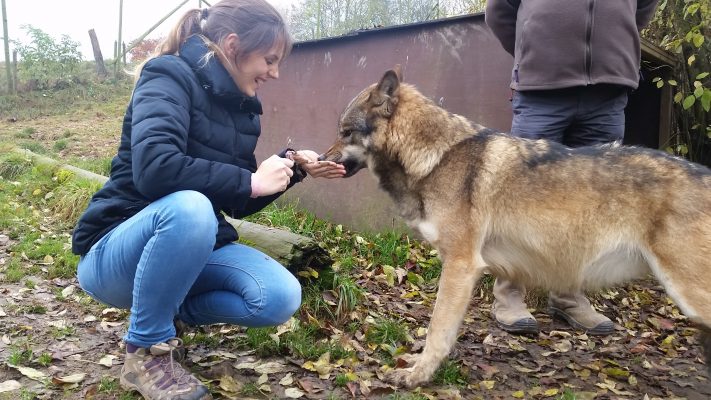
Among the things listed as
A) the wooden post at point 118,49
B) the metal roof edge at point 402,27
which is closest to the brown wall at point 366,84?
the metal roof edge at point 402,27

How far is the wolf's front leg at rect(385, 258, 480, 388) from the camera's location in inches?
116

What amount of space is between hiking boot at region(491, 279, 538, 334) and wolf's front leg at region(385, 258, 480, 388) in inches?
37.2

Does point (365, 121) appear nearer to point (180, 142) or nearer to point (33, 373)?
point (180, 142)

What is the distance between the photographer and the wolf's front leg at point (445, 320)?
2.95m

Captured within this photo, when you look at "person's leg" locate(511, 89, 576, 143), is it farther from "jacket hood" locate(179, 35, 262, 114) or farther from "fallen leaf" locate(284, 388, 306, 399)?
"fallen leaf" locate(284, 388, 306, 399)

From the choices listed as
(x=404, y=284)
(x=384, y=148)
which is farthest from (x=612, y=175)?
(x=404, y=284)

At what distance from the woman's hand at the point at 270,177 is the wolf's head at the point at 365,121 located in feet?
2.26

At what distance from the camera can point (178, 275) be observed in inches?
94.7

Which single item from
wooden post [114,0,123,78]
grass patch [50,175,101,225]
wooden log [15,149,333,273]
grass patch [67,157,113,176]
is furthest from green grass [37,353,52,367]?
wooden post [114,0,123,78]

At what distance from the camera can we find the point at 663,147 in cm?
500

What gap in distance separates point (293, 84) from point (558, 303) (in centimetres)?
383

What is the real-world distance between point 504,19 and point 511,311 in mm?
2101

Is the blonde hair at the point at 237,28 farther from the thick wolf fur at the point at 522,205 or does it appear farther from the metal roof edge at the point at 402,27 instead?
the metal roof edge at the point at 402,27

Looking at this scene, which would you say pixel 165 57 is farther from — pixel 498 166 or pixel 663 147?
pixel 663 147
